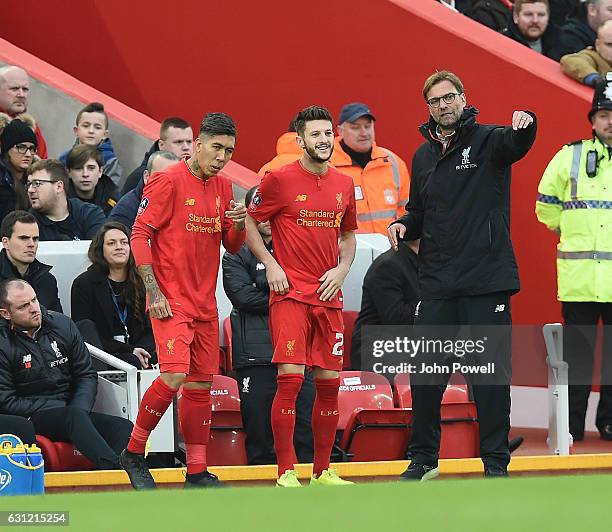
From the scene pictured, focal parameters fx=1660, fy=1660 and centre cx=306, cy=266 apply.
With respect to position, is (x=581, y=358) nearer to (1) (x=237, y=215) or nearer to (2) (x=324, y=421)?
(2) (x=324, y=421)

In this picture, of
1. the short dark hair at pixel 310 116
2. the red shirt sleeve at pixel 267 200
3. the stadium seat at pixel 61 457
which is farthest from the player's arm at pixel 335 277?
the stadium seat at pixel 61 457

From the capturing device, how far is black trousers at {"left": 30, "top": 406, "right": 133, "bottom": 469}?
9.71m

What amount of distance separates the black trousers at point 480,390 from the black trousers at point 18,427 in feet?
7.26

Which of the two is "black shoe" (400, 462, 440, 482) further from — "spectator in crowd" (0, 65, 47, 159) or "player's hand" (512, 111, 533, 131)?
"spectator in crowd" (0, 65, 47, 159)

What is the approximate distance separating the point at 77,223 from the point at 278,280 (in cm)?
308

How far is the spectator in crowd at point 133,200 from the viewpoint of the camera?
11.5m

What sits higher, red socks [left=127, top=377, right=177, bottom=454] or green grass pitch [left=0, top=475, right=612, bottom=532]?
red socks [left=127, top=377, right=177, bottom=454]

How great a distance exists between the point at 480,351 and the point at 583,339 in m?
2.65

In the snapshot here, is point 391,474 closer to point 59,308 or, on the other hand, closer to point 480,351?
point 480,351

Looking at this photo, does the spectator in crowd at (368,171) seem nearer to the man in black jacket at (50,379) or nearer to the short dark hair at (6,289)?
the man in black jacket at (50,379)

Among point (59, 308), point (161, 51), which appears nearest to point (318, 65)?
point (161, 51)

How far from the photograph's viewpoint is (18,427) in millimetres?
9578

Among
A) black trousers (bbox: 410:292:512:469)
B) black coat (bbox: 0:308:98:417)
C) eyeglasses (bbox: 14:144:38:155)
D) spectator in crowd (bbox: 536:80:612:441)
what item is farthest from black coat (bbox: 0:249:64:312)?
spectator in crowd (bbox: 536:80:612:441)

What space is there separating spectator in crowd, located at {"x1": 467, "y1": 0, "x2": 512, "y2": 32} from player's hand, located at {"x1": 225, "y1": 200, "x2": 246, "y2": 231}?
18.8 ft
